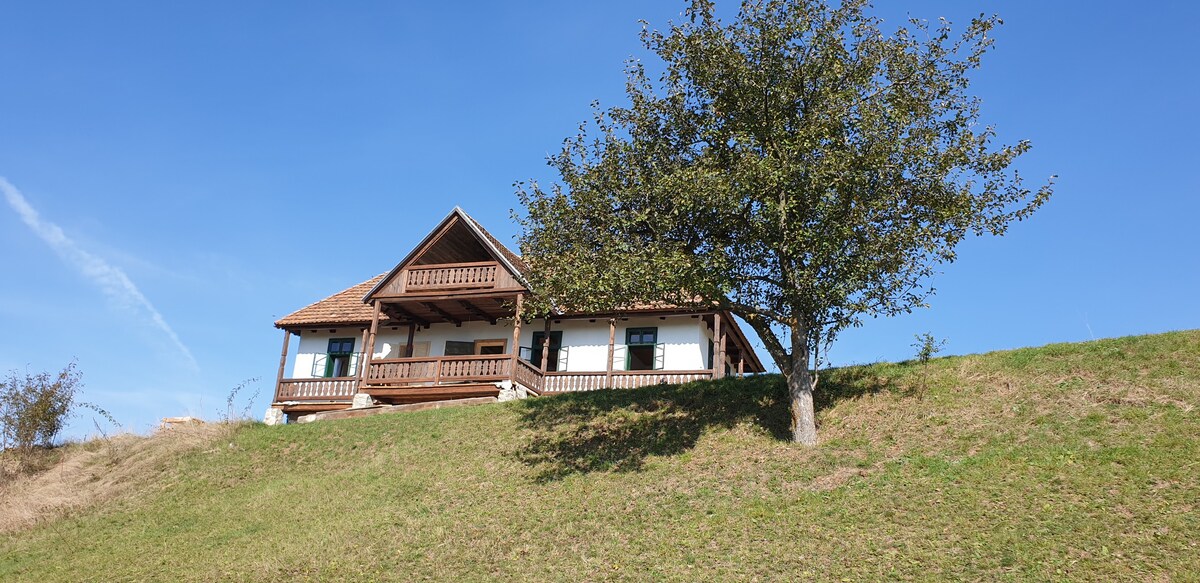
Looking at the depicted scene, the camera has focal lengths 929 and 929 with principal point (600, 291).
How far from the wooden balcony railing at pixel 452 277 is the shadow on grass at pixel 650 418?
20.8 ft

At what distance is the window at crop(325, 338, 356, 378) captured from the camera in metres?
32.9

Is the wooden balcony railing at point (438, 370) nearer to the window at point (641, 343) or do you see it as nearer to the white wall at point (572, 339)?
the white wall at point (572, 339)

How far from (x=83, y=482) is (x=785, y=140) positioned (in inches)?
773

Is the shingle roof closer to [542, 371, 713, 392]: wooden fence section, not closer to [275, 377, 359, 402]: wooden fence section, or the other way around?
[275, 377, 359, 402]: wooden fence section

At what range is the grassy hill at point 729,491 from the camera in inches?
523

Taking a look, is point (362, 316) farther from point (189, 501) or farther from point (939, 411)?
point (939, 411)

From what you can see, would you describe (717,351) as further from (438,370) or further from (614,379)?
(438,370)

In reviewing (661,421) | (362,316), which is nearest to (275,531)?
(661,421)

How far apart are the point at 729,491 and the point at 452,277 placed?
1545cm

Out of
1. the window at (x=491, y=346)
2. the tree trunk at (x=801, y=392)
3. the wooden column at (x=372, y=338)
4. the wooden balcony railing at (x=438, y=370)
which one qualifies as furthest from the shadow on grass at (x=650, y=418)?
the wooden column at (x=372, y=338)

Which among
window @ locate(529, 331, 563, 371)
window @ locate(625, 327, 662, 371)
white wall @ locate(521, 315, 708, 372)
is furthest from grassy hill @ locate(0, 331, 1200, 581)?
window @ locate(529, 331, 563, 371)

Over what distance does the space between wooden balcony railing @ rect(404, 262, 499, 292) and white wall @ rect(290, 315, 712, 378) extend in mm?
2577

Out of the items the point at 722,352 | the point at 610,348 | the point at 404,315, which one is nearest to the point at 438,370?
the point at 404,315

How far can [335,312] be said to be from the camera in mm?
33219
